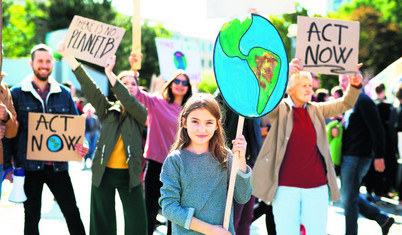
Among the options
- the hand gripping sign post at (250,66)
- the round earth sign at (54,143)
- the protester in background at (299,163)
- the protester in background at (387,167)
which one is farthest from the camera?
the protester in background at (387,167)

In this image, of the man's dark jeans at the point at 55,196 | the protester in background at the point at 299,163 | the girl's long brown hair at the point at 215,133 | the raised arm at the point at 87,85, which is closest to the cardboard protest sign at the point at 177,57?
the raised arm at the point at 87,85

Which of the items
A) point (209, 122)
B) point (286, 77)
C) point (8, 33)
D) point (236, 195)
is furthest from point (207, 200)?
point (8, 33)

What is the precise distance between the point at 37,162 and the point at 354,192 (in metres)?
3.35

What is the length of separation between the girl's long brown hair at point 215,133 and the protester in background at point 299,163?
1317 millimetres

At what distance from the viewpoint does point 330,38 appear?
466 centimetres

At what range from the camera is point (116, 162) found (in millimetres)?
4652

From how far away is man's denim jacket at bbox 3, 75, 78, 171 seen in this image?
4574 mm

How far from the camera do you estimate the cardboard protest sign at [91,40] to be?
4934 mm

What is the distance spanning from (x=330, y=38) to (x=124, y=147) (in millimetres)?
2203

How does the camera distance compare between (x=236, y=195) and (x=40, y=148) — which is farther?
(x=40, y=148)

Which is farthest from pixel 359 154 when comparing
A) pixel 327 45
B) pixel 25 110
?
pixel 25 110

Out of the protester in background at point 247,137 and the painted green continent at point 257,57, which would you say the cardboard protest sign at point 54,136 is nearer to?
the protester in background at point 247,137

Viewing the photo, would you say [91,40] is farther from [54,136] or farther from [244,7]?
[244,7]

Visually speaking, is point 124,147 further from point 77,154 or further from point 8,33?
point 8,33
